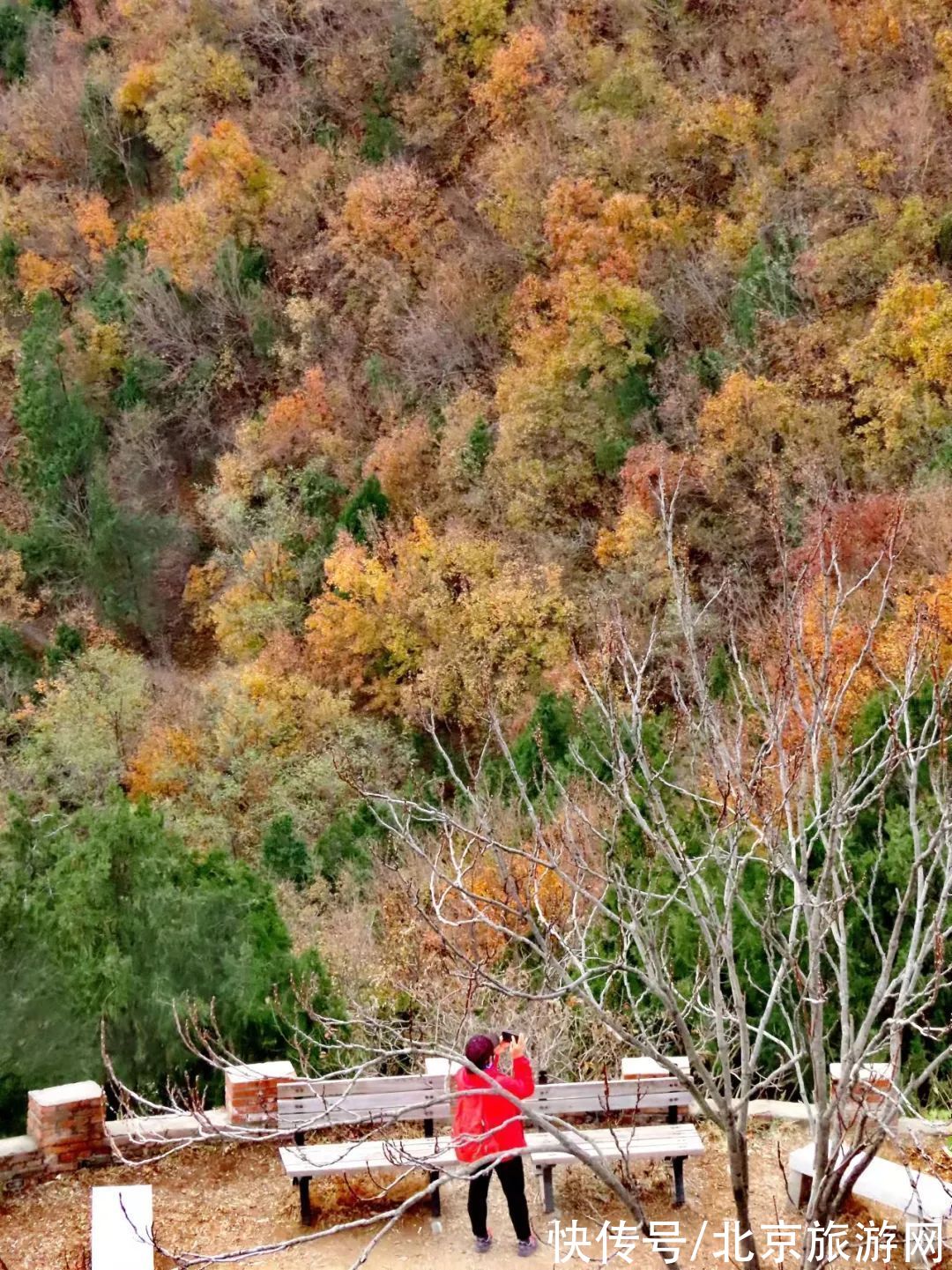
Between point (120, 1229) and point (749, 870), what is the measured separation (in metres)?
7.85

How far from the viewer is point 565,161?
33.9 m

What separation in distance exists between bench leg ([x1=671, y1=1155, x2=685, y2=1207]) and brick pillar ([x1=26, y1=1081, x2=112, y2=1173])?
3510 millimetres

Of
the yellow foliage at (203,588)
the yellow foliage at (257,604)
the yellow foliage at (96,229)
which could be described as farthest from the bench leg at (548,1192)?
the yellow foliage at (96,229)

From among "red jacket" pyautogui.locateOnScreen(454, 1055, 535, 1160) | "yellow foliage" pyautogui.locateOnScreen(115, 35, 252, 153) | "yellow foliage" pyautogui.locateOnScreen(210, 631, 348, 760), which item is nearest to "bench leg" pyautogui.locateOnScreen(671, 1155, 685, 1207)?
"red jacket" pyautogui.locateOnScreen(454, 1055, 535, 1160)

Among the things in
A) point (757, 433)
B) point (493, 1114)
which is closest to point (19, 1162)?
point (493, 1114)

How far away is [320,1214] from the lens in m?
8.02

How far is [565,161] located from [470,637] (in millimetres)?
13627

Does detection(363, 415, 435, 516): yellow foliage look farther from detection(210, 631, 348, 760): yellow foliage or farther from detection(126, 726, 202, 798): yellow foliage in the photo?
detection(126, 726, 202, 798): yellow foliage

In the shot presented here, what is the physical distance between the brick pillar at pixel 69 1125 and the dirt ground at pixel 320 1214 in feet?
0.38

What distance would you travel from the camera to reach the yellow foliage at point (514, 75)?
120 feet

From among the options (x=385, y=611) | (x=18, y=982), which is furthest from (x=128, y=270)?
(x=18, y=982)

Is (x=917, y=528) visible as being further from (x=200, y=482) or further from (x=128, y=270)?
(x=128, y=270)

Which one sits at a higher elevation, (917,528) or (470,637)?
(917,528)

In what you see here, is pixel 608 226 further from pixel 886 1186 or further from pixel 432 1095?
pixel 886 1186
